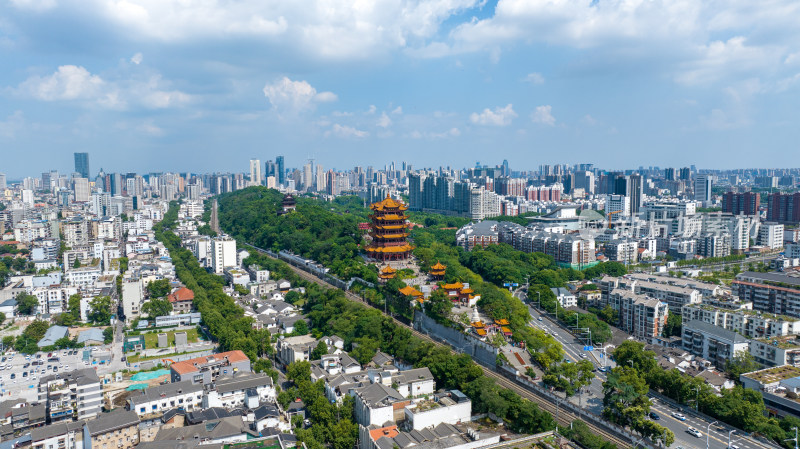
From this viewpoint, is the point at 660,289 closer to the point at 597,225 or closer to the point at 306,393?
the point at 306,393

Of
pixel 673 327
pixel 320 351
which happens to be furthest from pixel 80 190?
pixel 673 327

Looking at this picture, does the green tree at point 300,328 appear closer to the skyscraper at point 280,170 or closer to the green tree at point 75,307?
the green tree at point 75,307

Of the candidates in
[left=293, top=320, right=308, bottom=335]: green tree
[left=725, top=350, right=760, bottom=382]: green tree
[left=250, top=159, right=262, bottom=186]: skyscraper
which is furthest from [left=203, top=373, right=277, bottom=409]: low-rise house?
[left=250, top=159, right=262, bottom=186]: skyscraper

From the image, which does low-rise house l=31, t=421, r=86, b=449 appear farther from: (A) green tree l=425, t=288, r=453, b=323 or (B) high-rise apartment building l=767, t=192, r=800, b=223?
(B) high-rise apartment building l=767, t=192, r=800, b=223

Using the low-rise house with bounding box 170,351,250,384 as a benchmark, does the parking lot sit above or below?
below

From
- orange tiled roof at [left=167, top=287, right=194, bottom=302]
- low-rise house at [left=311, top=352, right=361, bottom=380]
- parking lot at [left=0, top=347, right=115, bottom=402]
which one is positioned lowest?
parking lot at [left=0, top=347, right=115, bottom=402]

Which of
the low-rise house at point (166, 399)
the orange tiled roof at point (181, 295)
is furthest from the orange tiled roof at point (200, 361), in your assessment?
the orange tiled roof at point (181, 295)

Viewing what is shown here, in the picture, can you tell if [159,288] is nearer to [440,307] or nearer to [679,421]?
[440,307]
